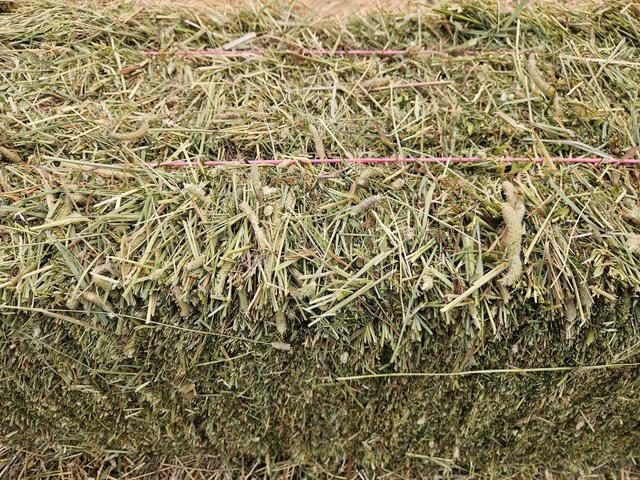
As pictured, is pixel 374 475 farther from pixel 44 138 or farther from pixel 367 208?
pixel 44 138

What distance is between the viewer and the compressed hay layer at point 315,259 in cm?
179

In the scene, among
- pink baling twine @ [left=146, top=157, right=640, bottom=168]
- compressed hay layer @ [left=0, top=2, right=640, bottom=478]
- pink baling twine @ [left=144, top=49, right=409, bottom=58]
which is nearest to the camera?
compressed hay layer @ [left=0, top=2, right=640, bottom=478]

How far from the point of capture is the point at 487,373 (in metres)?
1.91

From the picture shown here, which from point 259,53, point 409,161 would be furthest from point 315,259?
point 259,53

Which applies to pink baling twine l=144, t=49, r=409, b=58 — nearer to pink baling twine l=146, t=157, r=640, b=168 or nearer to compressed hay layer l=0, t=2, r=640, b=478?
compressed hay layer l=0, t=2, r=640, b=478

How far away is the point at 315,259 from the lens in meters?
1.81

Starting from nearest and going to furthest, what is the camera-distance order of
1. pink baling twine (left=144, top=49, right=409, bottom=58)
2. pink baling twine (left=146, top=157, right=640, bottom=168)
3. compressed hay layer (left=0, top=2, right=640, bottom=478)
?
compressed hay layer (left=0, top=2, right=640, bottom=478)
pink baling twine (left=146, top=157, right=640, bottom=168)
pink baling twine (left=144, top=49, right=409, bottom=58)

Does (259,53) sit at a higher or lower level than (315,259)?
higher

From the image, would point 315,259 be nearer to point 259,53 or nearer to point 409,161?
point 409,161

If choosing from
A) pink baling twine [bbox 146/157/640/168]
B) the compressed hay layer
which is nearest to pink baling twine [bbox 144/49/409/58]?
the compressed hay layer

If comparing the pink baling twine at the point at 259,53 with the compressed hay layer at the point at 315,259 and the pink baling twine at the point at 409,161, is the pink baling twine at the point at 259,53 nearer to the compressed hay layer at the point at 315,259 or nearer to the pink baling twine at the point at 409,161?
the compressed hay layer at the point at 315,259

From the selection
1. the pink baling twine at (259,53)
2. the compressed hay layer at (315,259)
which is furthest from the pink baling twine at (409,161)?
the pink baling twine at (259,53)

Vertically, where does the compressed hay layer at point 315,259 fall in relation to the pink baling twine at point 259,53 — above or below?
below

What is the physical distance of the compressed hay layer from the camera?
5.88 ft
